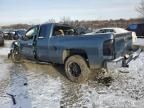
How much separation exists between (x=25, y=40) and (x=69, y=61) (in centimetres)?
315

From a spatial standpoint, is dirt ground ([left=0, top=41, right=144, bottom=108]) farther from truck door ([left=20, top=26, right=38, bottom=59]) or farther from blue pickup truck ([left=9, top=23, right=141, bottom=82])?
truck door ([left=20, top=26, right=38, bottom=59])

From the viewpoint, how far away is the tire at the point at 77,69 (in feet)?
27.2

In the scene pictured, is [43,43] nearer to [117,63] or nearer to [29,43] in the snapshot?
[29,43]

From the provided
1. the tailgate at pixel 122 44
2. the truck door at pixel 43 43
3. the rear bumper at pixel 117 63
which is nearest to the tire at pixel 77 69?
the rear bumper at pixel 117 63

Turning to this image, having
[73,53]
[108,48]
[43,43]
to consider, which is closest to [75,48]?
[73,53]

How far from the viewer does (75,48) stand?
8453 millimetres

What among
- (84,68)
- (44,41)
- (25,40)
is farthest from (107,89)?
(25,40)

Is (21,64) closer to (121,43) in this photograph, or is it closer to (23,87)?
(23,87)

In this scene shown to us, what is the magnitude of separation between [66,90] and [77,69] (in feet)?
3.94

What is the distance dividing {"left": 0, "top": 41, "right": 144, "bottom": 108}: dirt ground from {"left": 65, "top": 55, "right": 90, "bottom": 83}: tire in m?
0.22

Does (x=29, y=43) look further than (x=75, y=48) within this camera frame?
Yes

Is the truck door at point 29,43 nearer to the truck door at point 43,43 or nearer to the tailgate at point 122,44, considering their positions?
the truck door at point 43,43

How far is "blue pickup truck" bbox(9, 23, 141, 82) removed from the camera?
25.1 feet

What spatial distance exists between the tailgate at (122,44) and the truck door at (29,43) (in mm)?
3580
